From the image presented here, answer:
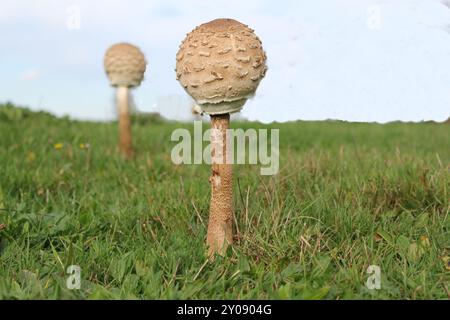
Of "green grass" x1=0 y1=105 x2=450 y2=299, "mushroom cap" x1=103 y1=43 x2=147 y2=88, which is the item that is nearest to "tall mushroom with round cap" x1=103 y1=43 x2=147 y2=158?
"mushroom cap" x1=103 y1=43 x2=147 y2=88

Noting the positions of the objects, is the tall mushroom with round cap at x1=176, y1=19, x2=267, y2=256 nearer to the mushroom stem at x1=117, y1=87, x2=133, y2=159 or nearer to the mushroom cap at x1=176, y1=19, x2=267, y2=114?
the mushroom cap at x1=176, y1=19, x2=267, y2=114

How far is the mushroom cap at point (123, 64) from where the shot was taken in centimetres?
614

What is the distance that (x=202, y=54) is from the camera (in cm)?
270

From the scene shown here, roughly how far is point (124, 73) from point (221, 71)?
3.70 metres

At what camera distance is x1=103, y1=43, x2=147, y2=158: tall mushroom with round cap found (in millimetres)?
6152

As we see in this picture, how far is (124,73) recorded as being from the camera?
6172 millimetres

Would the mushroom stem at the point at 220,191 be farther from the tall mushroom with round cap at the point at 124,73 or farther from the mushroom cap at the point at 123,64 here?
the mushroom cap at the point at 123,64

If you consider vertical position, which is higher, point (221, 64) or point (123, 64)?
point (123, 64)

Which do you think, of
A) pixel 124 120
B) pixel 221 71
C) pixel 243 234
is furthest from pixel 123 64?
A: pixel 221 71

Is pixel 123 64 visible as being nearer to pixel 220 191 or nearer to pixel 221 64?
pixel 220 191

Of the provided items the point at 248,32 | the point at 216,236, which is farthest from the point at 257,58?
the point at 216,236

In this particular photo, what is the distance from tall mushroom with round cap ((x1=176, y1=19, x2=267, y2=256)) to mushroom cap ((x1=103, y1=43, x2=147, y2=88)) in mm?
3417

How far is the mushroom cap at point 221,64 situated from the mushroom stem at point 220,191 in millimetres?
119
